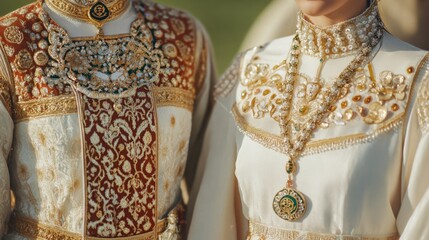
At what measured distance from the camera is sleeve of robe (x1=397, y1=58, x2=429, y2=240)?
1.67m

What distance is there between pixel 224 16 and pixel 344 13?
5414 mm

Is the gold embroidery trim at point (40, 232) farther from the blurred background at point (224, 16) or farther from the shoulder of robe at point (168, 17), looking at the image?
the blurred background at point (224, 16)

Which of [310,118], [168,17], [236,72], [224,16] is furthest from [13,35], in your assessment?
[224,16]

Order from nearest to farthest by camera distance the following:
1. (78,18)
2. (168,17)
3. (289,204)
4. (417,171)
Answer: (417,171) < (289,204) < (78,18) < (168,17)

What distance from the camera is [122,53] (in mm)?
1881

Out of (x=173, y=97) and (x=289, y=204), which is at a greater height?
(x=173, y=97)

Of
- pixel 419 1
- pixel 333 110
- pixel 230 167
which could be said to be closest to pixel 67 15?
pixel 230 167

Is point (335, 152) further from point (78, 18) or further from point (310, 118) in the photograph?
point (78, 18)

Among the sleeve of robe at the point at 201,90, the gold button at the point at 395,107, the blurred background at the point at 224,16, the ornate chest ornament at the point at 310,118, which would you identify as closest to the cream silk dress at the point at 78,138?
the sleeve of robe at the point at 201,90

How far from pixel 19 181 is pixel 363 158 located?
2.38 ft

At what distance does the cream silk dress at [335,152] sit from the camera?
1.70 metres

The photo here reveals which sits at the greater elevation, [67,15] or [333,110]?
[67,15]

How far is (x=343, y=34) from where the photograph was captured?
1.80m

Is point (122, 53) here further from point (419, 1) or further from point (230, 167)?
point (419, 1)
